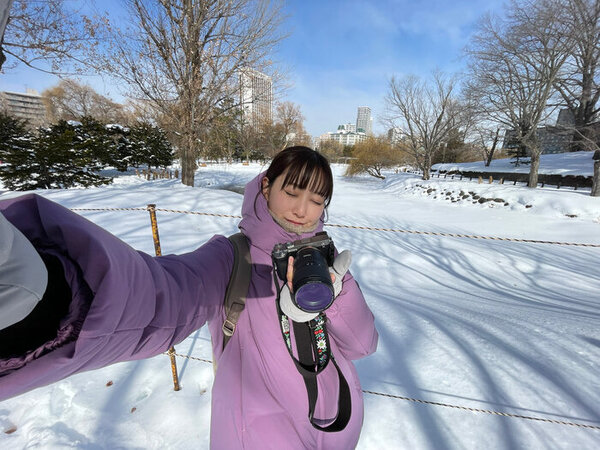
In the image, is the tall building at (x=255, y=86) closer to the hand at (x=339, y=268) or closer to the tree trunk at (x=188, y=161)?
the tree trunk at (x=188, y=161)

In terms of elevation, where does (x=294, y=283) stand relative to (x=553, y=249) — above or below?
above

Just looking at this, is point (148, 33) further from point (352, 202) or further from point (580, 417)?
point (580, 417)

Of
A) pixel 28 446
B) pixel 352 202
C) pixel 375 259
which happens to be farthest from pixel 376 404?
pixel 352 202

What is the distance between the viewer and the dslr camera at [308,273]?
2.70 feet

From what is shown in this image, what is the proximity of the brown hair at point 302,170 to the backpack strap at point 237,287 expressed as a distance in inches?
14.9

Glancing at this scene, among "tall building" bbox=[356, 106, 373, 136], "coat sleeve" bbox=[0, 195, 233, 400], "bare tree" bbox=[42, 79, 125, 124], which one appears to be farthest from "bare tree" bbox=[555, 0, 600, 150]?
"tall building" bbox=[356, 106, 373, 136]

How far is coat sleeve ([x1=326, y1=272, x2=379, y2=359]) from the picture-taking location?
41.6 inches

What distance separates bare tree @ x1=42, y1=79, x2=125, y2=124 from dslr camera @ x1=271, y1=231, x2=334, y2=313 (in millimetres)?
39798

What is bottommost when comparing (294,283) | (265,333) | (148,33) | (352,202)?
(352,202)

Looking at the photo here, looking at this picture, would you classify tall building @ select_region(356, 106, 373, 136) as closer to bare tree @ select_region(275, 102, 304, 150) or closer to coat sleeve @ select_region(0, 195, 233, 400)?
bare tree @ select_region(275, 102, 304, 150)

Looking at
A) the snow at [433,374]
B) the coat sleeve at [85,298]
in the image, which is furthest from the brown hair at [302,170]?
the snow at [433,374]

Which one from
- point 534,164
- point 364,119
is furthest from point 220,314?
point 364,119

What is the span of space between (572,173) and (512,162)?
1119 centimetres

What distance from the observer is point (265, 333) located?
100 centimetres
